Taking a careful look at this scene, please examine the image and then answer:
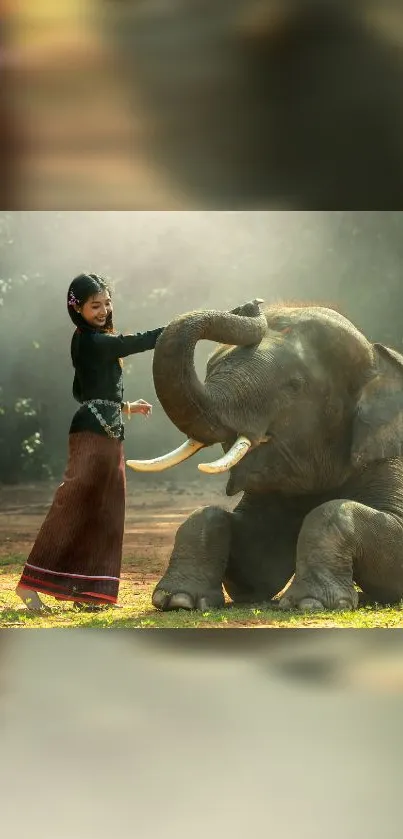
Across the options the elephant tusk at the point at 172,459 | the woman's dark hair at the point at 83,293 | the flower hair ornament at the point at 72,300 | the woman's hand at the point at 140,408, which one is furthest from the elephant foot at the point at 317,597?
the flower hair ornament at the point at 72,300

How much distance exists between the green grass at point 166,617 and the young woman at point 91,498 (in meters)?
0.07

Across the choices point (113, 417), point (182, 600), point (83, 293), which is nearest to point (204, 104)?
point (83, 293)

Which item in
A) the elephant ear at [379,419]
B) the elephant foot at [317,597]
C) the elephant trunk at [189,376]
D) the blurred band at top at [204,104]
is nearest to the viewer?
the blurred band at top at [204,104]

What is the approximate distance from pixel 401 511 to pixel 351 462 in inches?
10.7

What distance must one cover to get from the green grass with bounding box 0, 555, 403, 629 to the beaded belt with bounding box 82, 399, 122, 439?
0.57 metres

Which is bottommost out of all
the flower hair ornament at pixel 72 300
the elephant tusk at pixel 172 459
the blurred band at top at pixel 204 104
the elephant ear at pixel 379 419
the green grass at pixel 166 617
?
the green grass at pixel 166 617

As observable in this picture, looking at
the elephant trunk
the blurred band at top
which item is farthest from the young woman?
the blurred band at top

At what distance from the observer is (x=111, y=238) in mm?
5184

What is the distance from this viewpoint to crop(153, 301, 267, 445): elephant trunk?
4.25 meters

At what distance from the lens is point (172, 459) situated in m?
4.47

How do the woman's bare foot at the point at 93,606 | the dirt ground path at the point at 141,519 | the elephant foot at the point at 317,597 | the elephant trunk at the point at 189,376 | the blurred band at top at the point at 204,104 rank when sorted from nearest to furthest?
the blurred band at top at the point at 204,104
the elephant trunk at the point at 189,376
the elephant foot at the point at 317,597
the woman's bare foot at the point at 93,606
the dirt ground path at the point at 141,519

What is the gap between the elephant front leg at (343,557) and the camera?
444 centimetres

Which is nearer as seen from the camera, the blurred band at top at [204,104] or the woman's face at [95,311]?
the blurred band at top at [204,104]

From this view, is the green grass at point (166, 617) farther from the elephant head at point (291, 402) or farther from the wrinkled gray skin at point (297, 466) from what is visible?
the elephant head at point (291, 402)
